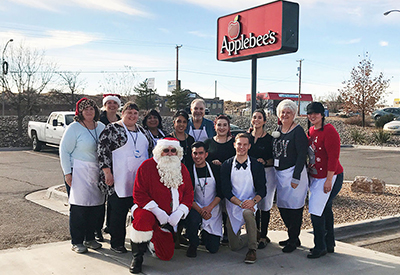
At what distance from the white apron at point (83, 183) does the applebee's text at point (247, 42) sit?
551 centimetres

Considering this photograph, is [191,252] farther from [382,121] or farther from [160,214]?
[382,121]

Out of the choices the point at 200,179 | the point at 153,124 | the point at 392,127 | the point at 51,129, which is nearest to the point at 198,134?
the point at 153,124

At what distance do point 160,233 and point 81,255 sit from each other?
1.00 metres

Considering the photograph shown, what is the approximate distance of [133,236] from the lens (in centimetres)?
441

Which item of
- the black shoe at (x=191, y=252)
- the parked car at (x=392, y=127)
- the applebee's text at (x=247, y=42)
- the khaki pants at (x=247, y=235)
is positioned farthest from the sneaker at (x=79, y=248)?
the parked car at (x=392, y=127)

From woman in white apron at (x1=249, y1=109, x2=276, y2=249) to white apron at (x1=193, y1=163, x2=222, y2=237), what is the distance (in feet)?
1.97

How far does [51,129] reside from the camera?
54.2ft

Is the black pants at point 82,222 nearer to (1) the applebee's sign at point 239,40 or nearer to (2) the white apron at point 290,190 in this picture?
(2) the white apron at point 290,190

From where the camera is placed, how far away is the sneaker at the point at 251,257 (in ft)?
14.9

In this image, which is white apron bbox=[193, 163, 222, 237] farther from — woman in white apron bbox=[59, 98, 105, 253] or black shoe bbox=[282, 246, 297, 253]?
woman in white apron bbox=[59, 98, 105, 253]

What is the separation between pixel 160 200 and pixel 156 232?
1.20 ft

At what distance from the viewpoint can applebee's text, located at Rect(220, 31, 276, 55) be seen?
29.5ft

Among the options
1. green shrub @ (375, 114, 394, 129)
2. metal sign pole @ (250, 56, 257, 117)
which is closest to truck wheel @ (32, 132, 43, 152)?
metal sign pole @ (250, 56, 257, 117)

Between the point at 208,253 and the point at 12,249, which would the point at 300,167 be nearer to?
the point at 208,253
